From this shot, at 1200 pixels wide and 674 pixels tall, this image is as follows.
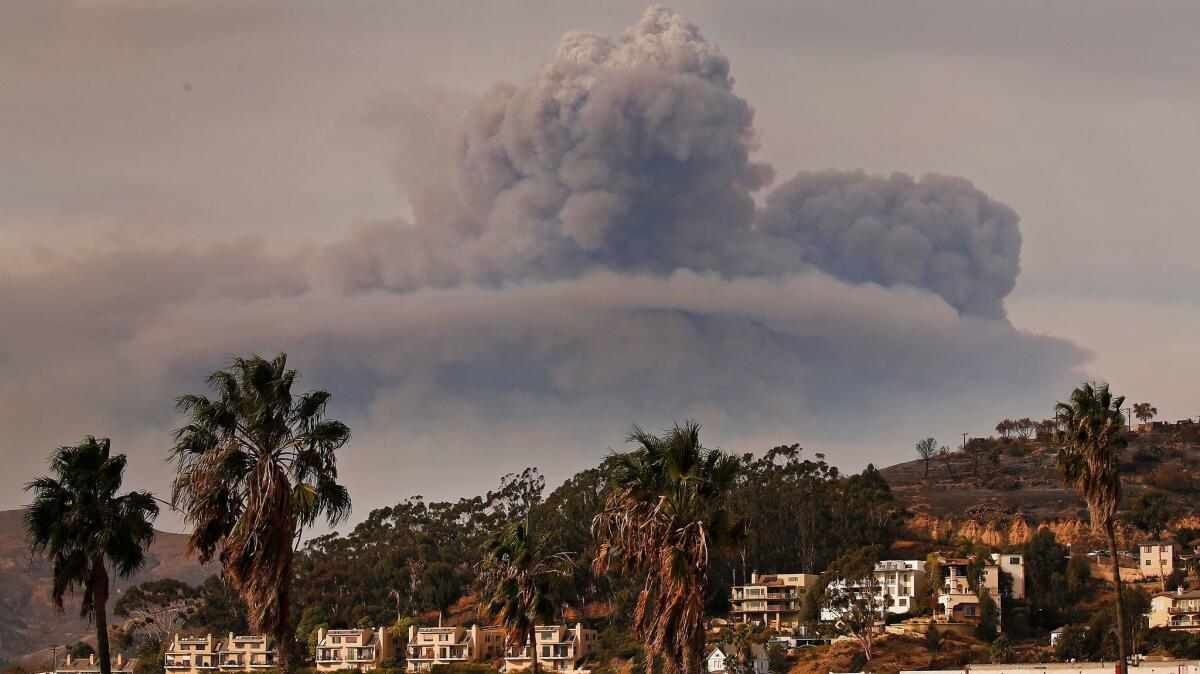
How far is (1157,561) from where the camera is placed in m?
153

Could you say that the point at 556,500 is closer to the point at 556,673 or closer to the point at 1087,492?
the point at 556,673

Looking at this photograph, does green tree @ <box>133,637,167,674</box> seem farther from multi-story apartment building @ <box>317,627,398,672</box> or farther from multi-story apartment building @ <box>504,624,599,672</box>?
multi-story apartment building @ <box>504,624,599,672</box>

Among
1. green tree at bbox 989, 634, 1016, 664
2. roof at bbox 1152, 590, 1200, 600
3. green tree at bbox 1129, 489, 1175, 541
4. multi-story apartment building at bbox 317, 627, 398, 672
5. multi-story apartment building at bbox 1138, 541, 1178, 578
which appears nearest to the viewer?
green tree at bbox 989, 634, 1016, 664

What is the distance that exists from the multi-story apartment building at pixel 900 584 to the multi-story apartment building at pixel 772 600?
298 inches

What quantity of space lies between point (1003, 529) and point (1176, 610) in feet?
199

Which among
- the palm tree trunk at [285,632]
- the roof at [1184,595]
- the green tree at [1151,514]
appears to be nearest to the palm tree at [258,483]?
the palm tree trunk at [285,632]

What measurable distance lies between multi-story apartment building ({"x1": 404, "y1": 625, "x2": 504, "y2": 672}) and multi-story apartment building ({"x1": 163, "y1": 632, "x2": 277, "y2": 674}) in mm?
16944

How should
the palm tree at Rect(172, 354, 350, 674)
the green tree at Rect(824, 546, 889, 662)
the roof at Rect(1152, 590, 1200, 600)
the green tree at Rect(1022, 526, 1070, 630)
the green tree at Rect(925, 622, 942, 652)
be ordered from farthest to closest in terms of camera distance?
the green tree at Rect(1022, 526, 1070, 630)
the green tree at Rect(925, 622, 942, 652)
the green tree at Rect(824, 546, 889, 662)
the roof at Rect(1152, 590, 1200, 600)
the palm tree at Rect(172, 354, 350, 674)

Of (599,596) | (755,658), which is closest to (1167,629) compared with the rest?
(755,658)

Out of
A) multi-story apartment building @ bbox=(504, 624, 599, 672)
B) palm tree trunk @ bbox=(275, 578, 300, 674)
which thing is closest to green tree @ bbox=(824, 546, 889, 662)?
multi-story apartment building @ bbox=(504, 624, 599, 672)

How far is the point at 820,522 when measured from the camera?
562ft

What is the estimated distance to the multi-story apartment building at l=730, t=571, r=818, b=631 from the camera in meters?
152

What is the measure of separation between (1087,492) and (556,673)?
8580 cm

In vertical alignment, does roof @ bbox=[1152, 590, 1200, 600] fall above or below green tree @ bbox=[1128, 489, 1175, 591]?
below
